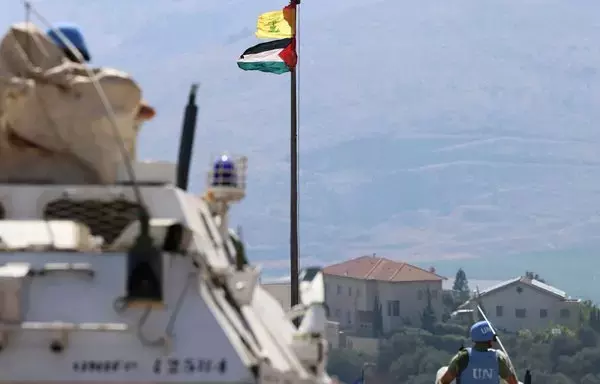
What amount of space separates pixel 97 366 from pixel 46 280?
83 centimetres

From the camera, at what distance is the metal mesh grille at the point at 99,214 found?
17.4 meters

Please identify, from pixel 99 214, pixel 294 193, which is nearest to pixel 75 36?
pixel 99 214

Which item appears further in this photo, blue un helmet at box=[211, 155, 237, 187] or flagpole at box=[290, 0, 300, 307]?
flagpole at box=[290, 0, 300, 307]

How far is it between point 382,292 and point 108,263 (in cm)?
14770

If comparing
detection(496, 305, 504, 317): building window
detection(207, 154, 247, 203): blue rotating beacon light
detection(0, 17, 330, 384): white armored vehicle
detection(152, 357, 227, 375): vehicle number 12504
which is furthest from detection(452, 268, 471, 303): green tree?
detection(152, 357, 227, 375): vehicle number 12504

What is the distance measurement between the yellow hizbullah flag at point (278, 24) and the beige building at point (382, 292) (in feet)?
355

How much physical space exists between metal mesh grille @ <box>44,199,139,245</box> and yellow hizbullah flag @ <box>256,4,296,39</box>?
23.6 meters

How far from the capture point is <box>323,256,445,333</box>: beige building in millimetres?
155625

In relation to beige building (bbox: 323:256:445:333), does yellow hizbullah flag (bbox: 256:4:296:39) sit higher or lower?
higher

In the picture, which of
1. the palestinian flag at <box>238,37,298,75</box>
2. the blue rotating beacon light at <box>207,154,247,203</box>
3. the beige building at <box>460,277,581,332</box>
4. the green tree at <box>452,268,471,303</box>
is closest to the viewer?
the blue rotating beacon light at <box>207,154,247,203</box>

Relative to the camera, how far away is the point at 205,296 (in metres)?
15.5

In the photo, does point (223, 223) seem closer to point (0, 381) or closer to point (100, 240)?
point (100, 240)

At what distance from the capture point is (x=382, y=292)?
163m

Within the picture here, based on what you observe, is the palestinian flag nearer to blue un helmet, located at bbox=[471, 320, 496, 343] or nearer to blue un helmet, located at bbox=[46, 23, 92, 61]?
blue un helmet, located at bbox=[471, 320, 496, 343]
